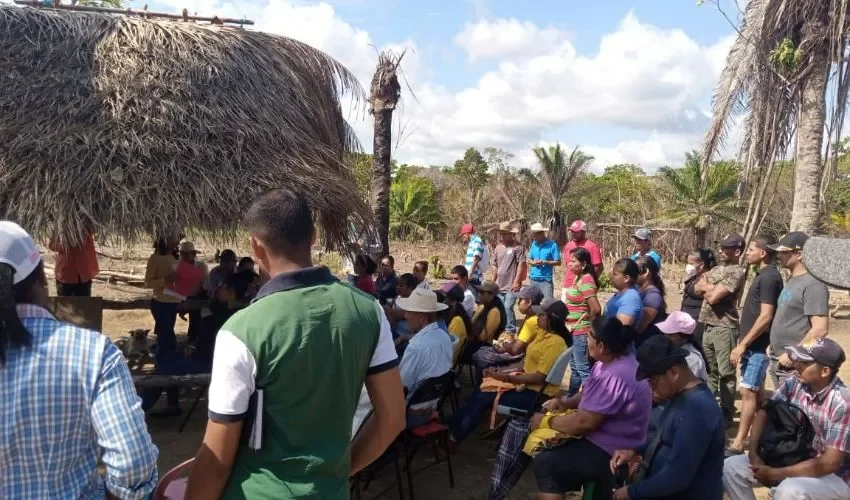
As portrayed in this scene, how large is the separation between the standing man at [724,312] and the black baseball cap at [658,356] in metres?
2.80

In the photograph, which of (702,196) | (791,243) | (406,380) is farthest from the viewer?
(702,196)

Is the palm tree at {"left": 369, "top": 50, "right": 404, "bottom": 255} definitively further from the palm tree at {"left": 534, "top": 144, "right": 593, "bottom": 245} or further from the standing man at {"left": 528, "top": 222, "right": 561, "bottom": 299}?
the palm tree at {"left": 534, "top": 144, "right": 593, "bottom": 245}

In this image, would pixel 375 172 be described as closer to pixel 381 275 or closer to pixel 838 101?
pixel 381 275

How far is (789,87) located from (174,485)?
9229 mm

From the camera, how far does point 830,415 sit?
324cm

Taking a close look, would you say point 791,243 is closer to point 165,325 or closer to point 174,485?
point 174,485

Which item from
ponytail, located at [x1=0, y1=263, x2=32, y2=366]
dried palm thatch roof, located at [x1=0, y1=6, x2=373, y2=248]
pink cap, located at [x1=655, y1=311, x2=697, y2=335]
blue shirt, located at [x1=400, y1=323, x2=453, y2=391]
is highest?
dried palm thatch roof, located at [x1=0, y1=6, x2=373, y2=248]

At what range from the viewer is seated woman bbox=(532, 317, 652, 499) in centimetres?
351

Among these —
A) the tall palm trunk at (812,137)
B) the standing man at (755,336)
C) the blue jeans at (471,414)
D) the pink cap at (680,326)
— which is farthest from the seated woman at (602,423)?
the tall palm trunk at (812,137)

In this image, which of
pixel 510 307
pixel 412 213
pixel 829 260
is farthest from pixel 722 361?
pixel 412 213

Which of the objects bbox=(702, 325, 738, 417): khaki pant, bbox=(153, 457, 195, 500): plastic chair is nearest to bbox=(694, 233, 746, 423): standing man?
bbox=(702, 325, 738, 417): khaki pant

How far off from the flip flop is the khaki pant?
344 centimetres

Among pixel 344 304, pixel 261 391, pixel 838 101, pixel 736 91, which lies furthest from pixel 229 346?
pixel 736 91

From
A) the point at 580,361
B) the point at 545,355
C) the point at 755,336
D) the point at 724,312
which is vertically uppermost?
the point at 724,312
